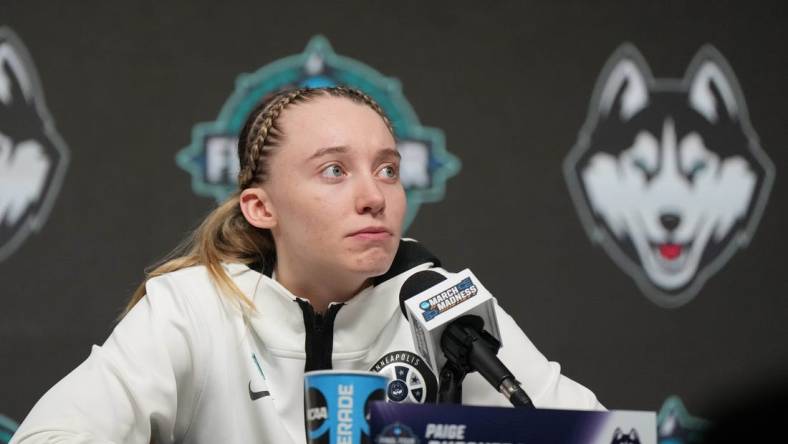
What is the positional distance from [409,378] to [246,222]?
1.44ft

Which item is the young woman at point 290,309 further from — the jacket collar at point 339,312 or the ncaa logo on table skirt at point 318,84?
the ncaa logo on table skirt at point 318,84

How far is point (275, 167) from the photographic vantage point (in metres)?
1.53

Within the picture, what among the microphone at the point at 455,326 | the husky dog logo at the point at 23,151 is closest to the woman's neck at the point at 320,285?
the microphone at the point at 455,326

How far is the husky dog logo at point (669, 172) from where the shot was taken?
2555mm

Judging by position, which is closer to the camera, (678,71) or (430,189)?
(430,189)

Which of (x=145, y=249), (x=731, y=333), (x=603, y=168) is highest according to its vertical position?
(x=603, y=168)

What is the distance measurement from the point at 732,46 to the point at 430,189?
0.99 meters

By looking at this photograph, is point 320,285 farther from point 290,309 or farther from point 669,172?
point 669,172

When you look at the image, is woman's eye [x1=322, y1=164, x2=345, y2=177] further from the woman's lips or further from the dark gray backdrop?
the dark gray backdrop

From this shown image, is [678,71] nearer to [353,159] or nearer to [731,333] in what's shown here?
[731,333]

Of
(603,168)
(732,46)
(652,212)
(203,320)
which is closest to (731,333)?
(652,212)

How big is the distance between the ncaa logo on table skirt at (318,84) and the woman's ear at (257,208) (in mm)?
771

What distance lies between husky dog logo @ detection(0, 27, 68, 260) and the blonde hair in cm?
77

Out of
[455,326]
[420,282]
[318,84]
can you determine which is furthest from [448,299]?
[318,84]
